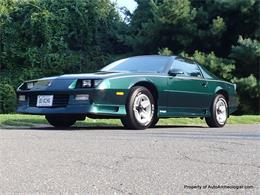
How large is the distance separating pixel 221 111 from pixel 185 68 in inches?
41.9

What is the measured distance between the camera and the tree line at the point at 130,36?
59.4 ft

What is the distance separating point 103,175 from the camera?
13.3 ft

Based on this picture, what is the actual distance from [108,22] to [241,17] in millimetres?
5028

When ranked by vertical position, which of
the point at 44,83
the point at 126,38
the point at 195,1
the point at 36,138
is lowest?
the point at 36,138

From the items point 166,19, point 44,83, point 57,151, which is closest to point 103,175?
point 57,151

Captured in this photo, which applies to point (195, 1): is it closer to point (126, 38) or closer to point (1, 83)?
point (126, 38)

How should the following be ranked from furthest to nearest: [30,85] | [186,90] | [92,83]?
1. [186,90]
2. [30,85]
3. [92,83]

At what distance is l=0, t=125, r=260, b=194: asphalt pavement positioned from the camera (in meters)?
3.69

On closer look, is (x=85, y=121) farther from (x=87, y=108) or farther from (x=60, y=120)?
(x=87, y=108)

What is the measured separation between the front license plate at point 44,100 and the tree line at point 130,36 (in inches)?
379

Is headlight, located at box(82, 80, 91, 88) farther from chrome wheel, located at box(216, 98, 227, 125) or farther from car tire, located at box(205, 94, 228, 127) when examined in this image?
chrome wheel, located at box(216, 98, 227, 125)

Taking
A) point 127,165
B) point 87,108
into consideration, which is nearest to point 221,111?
point 87,108

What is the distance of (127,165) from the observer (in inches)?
177

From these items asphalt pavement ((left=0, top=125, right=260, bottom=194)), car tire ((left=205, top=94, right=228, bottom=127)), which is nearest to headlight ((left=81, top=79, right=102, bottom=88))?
asphalt pavement ((left=0, top=125, right=260, bottom=194))
